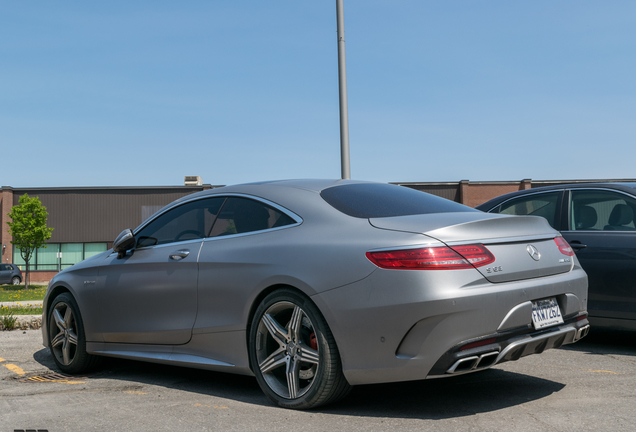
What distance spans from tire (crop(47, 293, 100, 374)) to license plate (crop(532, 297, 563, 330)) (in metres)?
3.70

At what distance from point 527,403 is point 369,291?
1.30 m

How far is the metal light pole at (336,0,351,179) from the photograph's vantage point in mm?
10094

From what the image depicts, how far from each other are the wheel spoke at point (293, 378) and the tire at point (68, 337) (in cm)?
233

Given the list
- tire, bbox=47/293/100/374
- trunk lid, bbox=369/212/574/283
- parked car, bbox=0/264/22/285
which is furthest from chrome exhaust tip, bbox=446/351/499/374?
parked car, bbox=0/264/22/285

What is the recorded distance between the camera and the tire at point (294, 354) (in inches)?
144

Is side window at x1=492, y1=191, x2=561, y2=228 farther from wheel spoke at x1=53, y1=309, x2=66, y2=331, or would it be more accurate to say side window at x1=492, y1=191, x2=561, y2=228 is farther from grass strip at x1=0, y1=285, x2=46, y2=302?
grass strip at x1=0, y1=285, x2=46, y2=302

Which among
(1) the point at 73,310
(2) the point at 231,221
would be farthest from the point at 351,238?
(1) the point at 73,310

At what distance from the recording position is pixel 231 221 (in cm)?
456

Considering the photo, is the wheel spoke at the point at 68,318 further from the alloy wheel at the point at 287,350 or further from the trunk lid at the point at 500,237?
the trunk lid at the point at 500,237

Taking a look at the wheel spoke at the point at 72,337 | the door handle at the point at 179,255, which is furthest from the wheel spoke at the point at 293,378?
the wheel spoke at the point at 72,337

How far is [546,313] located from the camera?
3748mm

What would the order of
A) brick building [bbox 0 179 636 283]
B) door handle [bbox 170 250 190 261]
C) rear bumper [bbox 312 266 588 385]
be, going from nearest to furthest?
rear bumper [bbox 312 266 588 385]
door handle [bbox 170 250 190 261]
brick building [bbox 0 179 636 283]

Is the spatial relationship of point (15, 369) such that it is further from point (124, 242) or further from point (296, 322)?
point (296, 322)

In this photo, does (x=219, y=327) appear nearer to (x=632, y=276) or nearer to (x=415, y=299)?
(x=415, y=299)
